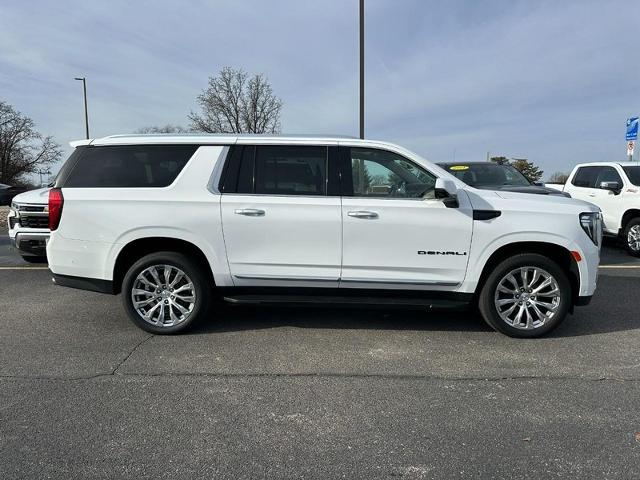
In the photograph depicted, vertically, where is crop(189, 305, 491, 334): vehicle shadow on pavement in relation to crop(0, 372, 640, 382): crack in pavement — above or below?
above

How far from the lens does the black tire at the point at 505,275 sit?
4594 millimetres

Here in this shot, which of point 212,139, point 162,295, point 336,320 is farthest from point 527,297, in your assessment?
point 162,295

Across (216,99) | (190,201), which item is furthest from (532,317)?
(216,99)

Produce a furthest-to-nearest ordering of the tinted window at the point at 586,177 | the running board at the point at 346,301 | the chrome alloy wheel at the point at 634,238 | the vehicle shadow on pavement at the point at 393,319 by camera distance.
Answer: the tinted window at the point at 586,177 < the chrome alloy wheel at the point at 634,238 < the vehicle shadow on pavement at the point at 393,319 < the running board at the point at 346,301

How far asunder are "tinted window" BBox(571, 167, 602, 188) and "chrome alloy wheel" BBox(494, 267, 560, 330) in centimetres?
679

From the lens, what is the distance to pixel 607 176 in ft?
32.6

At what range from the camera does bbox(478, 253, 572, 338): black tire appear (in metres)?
4.59

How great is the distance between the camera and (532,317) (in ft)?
15.5

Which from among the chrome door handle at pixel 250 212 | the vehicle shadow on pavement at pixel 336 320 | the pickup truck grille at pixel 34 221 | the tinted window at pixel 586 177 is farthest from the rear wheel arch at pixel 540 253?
the tinted window at pixel 586 177

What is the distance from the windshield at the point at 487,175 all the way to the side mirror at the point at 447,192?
193 inches

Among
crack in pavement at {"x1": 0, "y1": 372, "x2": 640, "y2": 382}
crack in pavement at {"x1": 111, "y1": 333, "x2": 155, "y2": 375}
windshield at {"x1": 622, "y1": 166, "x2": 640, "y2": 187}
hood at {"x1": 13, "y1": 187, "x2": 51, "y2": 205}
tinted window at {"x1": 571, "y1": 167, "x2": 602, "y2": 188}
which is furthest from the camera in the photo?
tinted window at {"x1": 571, "y1": 167, "x2": 602, "y2": 188}

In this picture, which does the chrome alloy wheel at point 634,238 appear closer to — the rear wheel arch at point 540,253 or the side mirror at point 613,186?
the side mirror at point 613,186

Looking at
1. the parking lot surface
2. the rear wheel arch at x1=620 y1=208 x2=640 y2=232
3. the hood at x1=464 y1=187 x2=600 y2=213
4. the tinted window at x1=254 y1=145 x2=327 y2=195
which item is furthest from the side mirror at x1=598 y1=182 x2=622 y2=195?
the tinted window at x1=254 y1=145 x2=327 y2=195

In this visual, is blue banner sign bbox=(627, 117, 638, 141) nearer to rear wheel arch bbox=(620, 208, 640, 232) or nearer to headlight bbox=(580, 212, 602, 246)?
rear wheel arch bbox=(620, 208, 640, 232)
